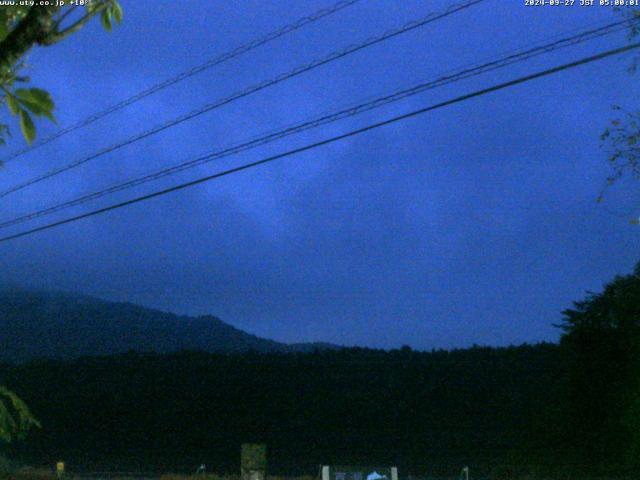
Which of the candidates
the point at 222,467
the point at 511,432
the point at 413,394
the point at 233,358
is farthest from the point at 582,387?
the point at 233,358

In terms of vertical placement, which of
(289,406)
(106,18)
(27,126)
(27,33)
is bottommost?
(27,126)

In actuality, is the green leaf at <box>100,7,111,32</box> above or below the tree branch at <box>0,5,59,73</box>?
above

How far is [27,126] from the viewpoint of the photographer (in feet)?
13.6

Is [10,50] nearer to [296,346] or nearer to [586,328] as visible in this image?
[586,328]

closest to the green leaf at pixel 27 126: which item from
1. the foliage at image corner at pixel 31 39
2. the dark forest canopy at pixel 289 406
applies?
the foliage at image corner at pixel 31 39

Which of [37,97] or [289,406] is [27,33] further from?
[289,406]

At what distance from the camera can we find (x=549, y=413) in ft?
83.3

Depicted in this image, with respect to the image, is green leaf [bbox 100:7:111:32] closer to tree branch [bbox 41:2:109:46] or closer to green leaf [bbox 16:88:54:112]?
tree branch [bbox 41:2:109:46]

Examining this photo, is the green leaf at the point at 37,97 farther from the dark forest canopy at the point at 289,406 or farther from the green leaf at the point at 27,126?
the dark forest canopy at the point at 289,406

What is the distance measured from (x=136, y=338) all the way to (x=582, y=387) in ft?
147

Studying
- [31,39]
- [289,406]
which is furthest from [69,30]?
[289,406]

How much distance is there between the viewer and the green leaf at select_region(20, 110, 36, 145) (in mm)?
4130

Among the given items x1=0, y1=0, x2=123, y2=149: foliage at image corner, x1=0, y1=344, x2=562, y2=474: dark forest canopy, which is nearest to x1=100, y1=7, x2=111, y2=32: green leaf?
x1=0, y1=0, x2=123, y2=149: foliage at image corner

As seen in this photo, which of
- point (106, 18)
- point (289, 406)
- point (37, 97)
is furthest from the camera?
point (289, 406)
